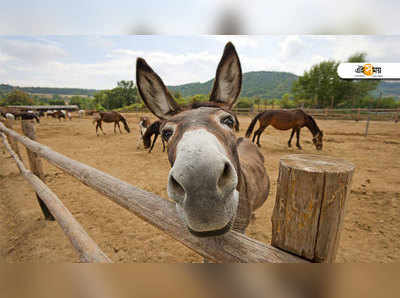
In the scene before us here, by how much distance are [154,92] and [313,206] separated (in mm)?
1549

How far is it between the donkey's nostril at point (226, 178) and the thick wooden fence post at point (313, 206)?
0.79ft

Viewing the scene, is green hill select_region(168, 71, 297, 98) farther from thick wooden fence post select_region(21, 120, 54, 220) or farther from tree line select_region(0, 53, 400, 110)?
thick wooden fence post select_region(21, 120, 54, 220)

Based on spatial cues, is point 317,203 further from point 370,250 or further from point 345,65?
point 345,65

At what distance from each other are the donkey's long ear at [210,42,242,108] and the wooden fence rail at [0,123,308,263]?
1.07m

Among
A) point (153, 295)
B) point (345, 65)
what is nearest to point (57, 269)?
point (153, 295)

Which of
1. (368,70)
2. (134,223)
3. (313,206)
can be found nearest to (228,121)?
(313,206)

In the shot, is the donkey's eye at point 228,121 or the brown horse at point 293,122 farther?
the brown horse at point 293,122

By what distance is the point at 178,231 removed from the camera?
107cm

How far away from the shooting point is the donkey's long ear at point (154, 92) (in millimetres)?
1629

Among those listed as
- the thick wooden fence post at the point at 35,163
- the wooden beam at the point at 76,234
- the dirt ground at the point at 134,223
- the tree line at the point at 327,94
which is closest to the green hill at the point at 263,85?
the tree line at the point at 327,94

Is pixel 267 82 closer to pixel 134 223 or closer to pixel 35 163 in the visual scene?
pixel 134 223

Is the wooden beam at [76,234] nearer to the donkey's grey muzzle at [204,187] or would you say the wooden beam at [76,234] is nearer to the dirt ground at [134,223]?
the dirt ground at [134,223]

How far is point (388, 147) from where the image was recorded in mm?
8484

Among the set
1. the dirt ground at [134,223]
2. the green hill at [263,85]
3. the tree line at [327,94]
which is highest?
the green hill at [263,85]
